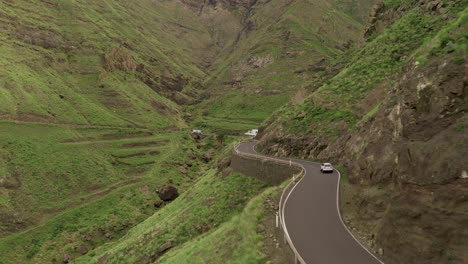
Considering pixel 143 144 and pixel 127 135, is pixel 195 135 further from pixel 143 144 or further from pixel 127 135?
pixel 127 135

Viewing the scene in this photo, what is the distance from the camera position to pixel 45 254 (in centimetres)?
6238

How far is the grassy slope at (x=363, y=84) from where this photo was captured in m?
39.5

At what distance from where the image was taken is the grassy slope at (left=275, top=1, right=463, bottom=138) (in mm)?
39500

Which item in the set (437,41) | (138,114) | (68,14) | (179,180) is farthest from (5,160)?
(68,14)

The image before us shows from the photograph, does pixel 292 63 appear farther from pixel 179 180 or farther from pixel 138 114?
pixel 179 180

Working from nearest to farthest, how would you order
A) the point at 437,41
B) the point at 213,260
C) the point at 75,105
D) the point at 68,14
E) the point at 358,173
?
the point at 437,41 < the point at 213,260 < the point at 358,173 < the point at 75,105 < the point at 68,14

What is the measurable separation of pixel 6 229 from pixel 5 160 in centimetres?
2072

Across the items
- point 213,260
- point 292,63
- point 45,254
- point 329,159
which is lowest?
point 45,254

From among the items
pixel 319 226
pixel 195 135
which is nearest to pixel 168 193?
pixel 195 135

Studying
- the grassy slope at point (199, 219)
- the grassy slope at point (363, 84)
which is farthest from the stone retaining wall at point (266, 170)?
the grassy slope at point (363, 84)

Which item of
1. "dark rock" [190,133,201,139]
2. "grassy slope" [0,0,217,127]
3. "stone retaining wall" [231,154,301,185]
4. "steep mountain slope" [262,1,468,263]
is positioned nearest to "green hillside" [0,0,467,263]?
"steep mountain slope" [262,1,468,263]

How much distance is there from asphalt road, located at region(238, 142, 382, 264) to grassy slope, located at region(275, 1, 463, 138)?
11100 mm

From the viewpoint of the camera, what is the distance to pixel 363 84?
4347 centimetres

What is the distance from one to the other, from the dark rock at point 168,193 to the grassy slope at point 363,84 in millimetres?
39021
